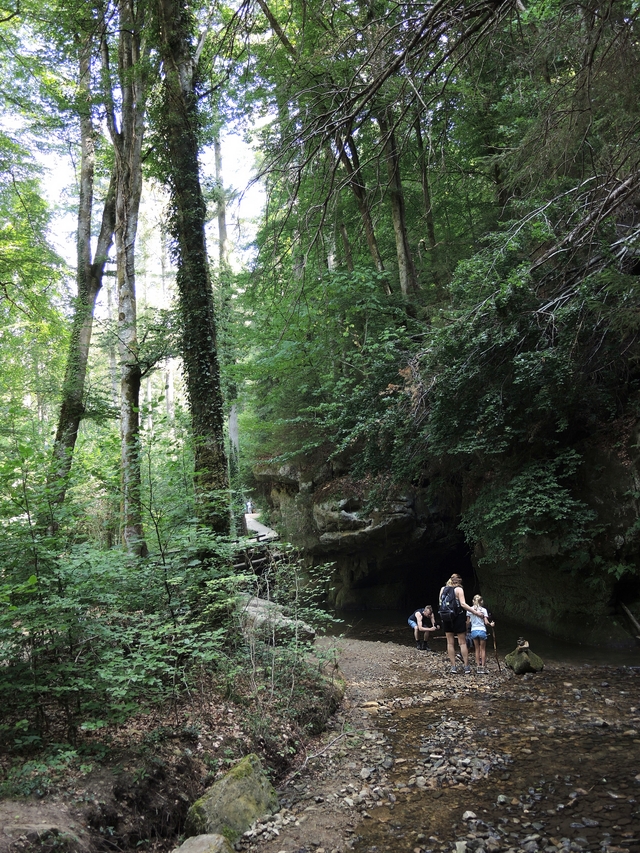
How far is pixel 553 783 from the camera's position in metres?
4.72

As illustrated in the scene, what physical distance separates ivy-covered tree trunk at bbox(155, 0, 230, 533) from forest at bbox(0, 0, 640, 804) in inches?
1.9

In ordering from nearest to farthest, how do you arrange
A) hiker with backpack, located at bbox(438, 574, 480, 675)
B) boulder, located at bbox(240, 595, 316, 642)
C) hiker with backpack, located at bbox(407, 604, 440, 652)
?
boulder, located at bbox(240, 595, 316, 642) < hiker with backpack, located at bbox(438, 574, 480, 675) < hiker with backpack, located at bbox(407, 604, 440, 652)

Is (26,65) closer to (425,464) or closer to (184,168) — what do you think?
(184,168)

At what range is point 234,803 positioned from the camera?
4.43m

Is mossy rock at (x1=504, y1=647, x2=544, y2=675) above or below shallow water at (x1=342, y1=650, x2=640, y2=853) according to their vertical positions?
above

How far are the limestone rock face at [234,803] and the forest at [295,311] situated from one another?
3.50 feet

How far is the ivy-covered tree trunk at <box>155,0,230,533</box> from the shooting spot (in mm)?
8141

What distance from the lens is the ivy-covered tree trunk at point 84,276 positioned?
37.0 feet

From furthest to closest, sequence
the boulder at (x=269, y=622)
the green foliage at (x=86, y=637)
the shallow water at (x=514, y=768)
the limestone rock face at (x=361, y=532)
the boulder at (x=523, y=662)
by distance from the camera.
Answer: the limestone rock face at (x=361, y=532)
the boulder at (x=523, y=662)
the boulder at (x=269, y=622)
the green foliage at (x=86, y=637)
the shallow water at (x=514, y=768)

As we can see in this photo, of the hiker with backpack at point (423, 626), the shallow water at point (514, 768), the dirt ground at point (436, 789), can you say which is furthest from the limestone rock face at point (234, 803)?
the hiker with backpack at point (423, 626)

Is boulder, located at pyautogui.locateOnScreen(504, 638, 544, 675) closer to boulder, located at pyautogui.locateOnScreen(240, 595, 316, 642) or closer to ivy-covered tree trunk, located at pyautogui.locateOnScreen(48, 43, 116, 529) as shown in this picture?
boulder, located at pyautogui.locateOnScreen(240, 595, 316, 642)

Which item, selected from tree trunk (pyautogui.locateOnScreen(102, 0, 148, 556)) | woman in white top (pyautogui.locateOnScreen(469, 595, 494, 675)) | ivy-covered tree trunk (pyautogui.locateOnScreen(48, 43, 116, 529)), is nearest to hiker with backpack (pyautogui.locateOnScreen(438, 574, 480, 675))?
woman in white top (pyautogui.locateOnScreen(469, 595, 494, 675))

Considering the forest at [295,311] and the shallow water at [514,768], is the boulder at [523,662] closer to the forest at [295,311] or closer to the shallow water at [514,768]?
the shallow water at [514,768]

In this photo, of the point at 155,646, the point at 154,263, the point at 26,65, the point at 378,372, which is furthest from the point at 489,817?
the point at 154,263
